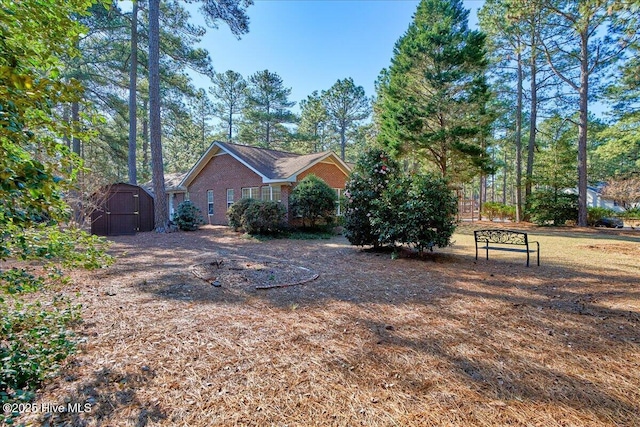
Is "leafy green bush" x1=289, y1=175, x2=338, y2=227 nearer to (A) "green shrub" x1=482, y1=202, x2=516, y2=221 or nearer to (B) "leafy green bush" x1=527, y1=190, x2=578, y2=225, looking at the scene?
(B) "leafy green bush" x1=527, y1=190, x2=578, y2=225

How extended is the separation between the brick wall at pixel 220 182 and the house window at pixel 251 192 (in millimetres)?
229

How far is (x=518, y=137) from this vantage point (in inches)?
846

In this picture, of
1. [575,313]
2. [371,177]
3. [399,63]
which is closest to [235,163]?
[371,177]

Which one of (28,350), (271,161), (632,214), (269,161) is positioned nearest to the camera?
(28,350)

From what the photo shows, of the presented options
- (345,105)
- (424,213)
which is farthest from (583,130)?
(345,105)

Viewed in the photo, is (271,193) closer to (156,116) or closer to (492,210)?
(156,116)

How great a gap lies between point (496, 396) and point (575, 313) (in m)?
2.81

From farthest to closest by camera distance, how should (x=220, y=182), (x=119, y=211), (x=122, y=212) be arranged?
1. (x=220, y=182)
2. (x=122, y=212)
3. (x=119, y=211)

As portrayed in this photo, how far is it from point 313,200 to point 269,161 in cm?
556

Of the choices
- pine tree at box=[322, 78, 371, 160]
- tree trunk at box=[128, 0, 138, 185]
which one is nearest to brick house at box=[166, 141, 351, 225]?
tree trunk at box=[128, 0, 138, 185]

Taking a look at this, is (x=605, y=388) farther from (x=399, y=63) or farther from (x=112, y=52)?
(x=112, y=52)

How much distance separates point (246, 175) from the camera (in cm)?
1705

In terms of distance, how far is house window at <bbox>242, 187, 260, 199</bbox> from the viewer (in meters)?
16.8

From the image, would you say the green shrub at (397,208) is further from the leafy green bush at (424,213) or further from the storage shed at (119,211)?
the storage shed at (119,211)
